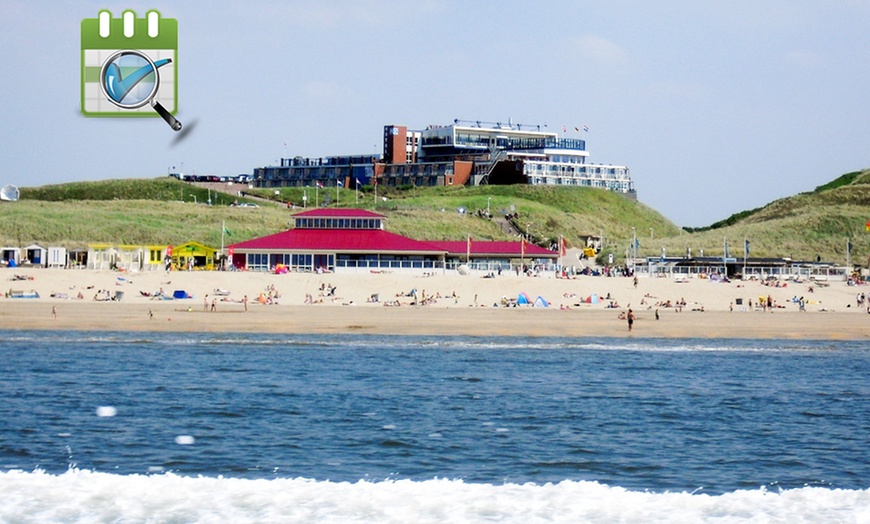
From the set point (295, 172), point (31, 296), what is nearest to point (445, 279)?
point (31, 296)

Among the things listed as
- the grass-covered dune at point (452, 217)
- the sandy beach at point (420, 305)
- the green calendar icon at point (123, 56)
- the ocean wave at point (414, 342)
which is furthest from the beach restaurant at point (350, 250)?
the green calendar icon at point (123, 56)

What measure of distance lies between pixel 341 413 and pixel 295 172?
107566 millimetres

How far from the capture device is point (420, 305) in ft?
151

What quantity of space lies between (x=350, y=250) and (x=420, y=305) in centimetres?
1412

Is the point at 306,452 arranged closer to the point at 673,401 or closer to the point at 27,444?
the point at 27,444

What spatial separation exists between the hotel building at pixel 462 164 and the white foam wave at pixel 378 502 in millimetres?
→ 98994

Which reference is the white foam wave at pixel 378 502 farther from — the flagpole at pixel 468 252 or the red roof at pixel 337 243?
the flagpole at pixel 468 252

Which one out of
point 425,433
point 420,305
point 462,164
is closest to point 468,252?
point 420,305

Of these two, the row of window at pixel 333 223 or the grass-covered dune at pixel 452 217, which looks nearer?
the row of window at pixel 333 223

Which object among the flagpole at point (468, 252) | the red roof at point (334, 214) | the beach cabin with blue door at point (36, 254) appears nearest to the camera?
the beach cabin with blue door at point (36, 254)

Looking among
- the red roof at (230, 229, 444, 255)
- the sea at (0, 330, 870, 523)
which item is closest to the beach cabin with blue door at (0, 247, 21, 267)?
the red roof at (230, 229, 444, 255)

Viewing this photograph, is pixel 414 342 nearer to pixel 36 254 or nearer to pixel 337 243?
pixel 337 243

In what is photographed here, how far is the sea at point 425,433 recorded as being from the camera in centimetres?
1342

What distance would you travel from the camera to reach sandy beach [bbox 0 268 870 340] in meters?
38.7
